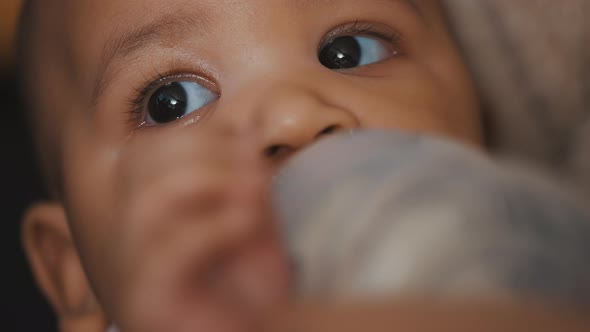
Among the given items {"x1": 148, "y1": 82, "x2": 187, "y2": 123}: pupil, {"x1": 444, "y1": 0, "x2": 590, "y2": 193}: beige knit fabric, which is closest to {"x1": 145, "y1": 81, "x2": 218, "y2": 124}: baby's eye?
{"x1": 148, "y1": 82, "x2": 187, "y2": 123}: pupil

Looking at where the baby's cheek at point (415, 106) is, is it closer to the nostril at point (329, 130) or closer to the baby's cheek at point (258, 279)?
the nostril at point (329, 130)

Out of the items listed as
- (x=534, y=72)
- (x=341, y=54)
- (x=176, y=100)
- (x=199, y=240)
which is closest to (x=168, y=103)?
(x=176, y=100)

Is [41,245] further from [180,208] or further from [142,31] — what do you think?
[180,208]

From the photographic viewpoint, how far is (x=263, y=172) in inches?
22.2

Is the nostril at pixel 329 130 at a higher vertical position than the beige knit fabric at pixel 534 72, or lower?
lower

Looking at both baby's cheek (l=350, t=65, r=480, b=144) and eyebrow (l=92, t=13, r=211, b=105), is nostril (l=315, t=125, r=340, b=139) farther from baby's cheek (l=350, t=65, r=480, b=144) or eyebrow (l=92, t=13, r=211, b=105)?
eyebrow (l=92, t=13, r=211, b=105)

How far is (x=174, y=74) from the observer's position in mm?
730

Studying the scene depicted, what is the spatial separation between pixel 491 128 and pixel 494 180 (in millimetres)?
533

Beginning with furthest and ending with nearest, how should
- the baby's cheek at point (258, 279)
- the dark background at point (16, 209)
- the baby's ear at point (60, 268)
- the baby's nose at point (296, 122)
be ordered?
the dark background at point (16, 209) < the baby's ear at point (60, 268) < the baby's nose at point (296, 122) < the baby's cheek at point (258, 279)

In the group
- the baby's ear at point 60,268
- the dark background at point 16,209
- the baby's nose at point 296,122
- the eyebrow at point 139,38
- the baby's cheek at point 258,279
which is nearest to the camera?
the baby's cheek at point 258,279

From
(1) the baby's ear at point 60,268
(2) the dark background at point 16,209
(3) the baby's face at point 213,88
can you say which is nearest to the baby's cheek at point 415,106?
(3) the baby's face at point 213,88

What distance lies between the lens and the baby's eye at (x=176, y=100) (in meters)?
0.72

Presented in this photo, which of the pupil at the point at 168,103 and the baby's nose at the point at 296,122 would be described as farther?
the pupil at the point at 168,103

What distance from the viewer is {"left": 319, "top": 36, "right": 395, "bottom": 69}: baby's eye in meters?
0.72
